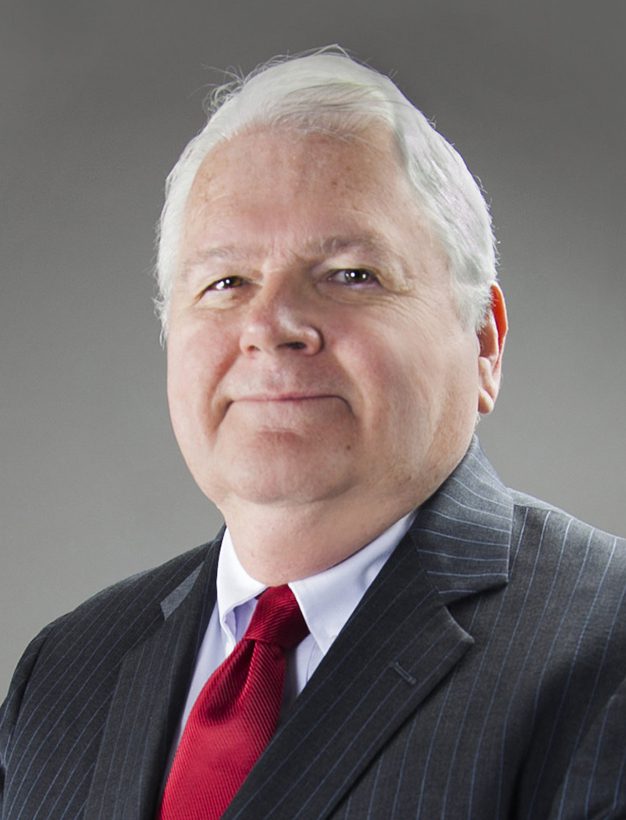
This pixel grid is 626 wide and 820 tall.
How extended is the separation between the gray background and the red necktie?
1.69m

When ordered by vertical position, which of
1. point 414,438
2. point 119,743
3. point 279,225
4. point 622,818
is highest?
point 279,225

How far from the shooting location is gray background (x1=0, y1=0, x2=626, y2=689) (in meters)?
3.32

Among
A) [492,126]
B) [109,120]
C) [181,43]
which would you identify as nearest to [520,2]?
[492,126]

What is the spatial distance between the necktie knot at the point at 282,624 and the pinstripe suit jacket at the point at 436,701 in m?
0.11

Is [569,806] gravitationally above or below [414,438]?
below

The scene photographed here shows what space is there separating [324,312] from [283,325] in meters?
0.05

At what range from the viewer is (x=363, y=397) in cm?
160

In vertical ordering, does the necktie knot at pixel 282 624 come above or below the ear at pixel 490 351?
below

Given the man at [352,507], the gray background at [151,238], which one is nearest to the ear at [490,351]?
the man at [352,507]

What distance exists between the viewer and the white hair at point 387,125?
1.66 metres

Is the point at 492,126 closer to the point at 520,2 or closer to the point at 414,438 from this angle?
the point at 520,2

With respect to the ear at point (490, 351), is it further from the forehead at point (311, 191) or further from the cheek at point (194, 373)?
the cheek at point (194, 373)

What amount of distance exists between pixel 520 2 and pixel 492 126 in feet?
1.01

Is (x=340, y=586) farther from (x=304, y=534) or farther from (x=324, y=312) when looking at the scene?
(x=324, y=312)
